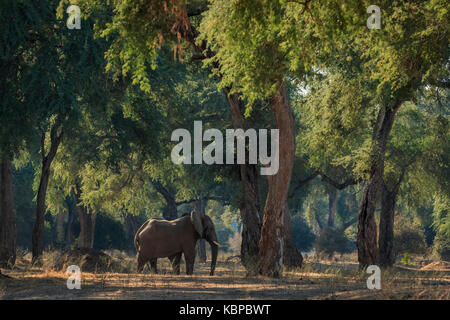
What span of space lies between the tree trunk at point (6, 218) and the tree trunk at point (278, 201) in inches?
377

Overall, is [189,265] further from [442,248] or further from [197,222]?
[442,248]

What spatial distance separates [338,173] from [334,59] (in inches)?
708

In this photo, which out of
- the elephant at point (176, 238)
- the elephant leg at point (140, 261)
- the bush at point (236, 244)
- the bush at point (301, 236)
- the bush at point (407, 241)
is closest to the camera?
the elephant at point (176, 238)

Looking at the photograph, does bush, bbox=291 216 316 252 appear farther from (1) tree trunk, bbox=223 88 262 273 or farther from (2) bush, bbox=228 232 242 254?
(1) tree trunk, bbox=223 88 262 273

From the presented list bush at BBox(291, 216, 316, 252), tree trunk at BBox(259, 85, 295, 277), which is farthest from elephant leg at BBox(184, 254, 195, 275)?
bush at BBox(291, 216, 316, 252)

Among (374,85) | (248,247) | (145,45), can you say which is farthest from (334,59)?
(145,45)

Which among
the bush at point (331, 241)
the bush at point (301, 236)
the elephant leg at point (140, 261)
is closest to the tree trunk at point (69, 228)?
the bush at point (331, 241)

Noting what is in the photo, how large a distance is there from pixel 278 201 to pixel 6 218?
35.4ft

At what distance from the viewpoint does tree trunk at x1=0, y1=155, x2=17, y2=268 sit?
78.6 feet

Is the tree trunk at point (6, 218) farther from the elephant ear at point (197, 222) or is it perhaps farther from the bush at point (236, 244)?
the bush at point (236, 244)

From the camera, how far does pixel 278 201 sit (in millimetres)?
19031

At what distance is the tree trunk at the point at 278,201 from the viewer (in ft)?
61.4

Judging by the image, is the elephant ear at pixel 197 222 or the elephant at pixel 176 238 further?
the elephant at pixel 176 238

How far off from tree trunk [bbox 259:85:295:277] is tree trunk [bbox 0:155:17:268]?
377 inches
